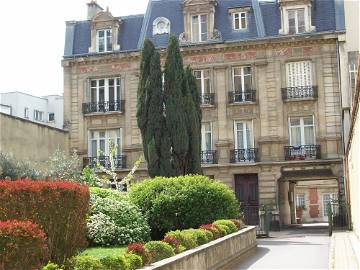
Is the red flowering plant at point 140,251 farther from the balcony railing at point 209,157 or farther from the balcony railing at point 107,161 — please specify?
the balcony railing at point 107,161

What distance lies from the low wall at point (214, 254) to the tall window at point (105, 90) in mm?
18268

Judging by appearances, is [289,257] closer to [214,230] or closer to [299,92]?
[214,230]

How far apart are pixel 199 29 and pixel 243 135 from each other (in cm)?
705

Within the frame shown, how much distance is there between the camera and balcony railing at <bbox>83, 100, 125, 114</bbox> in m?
35.0

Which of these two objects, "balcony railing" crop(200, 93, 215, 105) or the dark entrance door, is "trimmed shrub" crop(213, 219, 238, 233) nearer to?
the dark entrance door

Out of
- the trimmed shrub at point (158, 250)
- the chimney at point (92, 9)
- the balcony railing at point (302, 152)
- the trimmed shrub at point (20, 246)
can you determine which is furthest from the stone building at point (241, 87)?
the trimmed shrub at point (20, 246)

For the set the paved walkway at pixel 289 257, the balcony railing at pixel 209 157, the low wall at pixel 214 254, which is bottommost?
the paved walkway at pixel 289 257

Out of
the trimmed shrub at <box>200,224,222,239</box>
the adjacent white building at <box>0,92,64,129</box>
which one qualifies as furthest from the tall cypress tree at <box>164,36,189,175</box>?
the adjacent white building at <box>0,92,64,129</box>

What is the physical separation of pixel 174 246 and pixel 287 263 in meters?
4.89

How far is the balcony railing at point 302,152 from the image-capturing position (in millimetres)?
31812

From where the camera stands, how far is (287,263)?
15320 mm

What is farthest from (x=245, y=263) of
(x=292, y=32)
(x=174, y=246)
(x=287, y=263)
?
(x=292, y=32)

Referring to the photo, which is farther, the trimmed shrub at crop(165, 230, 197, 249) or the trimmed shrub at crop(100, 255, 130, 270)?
the trimmed shrub at crop(165, 230, 197, 249)

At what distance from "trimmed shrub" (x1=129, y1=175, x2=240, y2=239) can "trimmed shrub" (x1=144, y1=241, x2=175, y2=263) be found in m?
6.47
